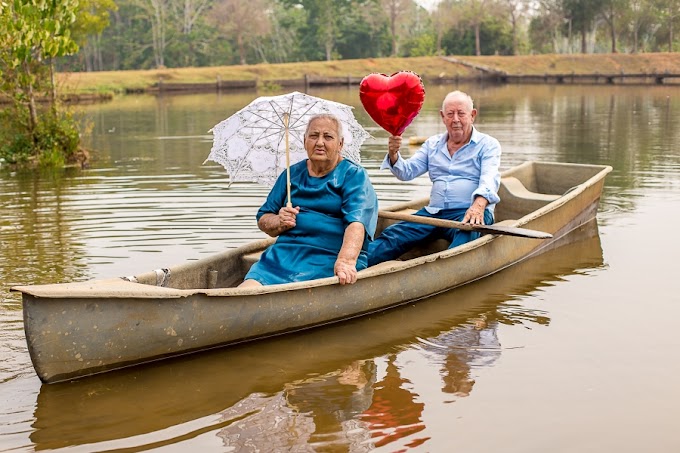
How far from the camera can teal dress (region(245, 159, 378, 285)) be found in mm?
6039

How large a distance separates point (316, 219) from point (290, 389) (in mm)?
1332

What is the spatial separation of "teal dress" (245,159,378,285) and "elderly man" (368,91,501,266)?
3.84 feet

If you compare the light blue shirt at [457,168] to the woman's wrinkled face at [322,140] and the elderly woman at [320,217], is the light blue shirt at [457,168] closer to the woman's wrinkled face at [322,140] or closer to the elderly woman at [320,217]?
the elderly woman at [320,217]

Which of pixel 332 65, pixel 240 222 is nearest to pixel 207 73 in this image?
pixel 332 65

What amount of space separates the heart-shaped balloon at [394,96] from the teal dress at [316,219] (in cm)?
105

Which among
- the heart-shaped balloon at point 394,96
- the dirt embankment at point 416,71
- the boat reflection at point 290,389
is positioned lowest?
the boat reflection at point 290,389

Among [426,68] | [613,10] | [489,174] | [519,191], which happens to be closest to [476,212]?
[489,174]

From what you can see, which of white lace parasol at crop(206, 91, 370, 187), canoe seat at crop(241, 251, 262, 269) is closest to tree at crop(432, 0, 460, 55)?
white lace parasol at crop(206, 91, 370, 187)

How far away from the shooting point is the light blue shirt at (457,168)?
7.33 meters

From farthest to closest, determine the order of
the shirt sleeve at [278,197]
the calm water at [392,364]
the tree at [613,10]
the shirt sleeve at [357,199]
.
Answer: the tree at [613,10], the shirt sleeve at [278,197], the shirt sleeve at [357,199], the calm water at [392,364]

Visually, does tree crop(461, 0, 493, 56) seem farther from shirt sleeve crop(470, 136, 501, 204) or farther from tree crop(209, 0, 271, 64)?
shirt sleeve crop(470, 136, 501, 204)

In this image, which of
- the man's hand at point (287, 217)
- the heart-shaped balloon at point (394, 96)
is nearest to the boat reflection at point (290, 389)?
the man's hand at point (287, 217)

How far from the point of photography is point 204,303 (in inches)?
210

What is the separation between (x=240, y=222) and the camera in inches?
382
